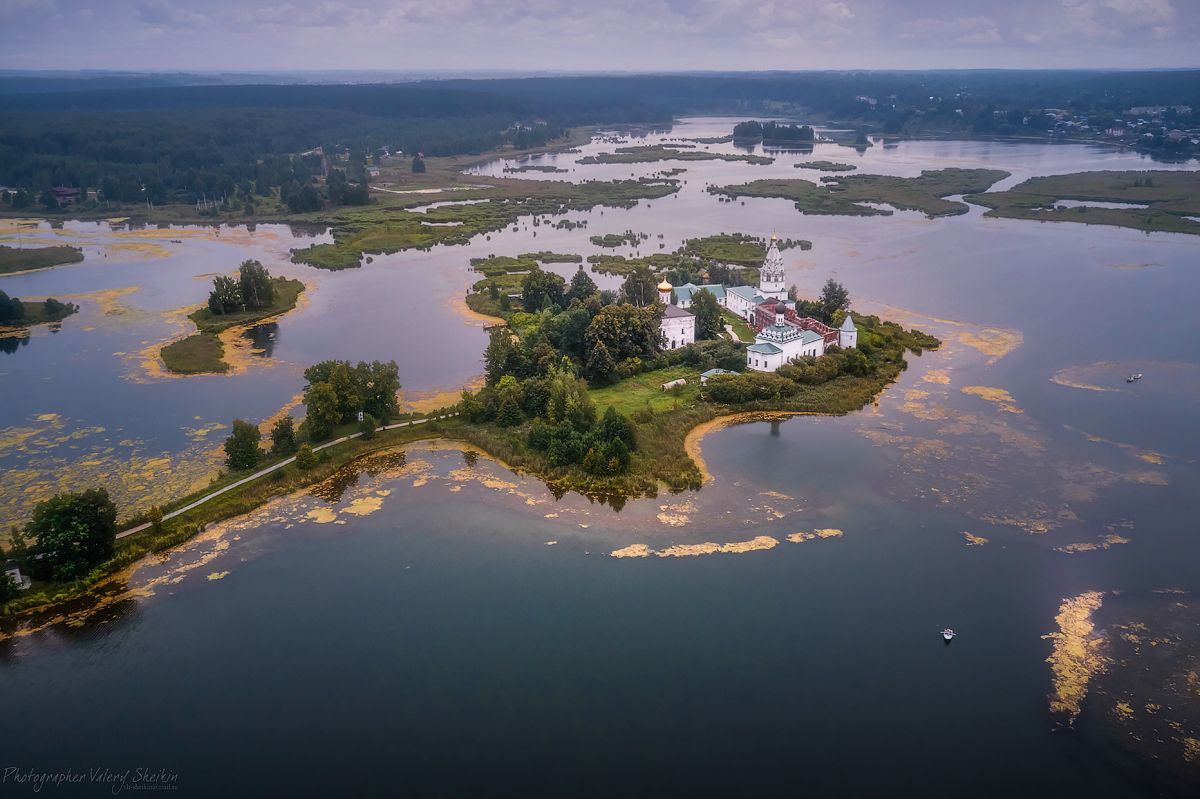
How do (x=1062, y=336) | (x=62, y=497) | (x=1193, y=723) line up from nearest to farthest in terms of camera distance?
(x=1193, y=723) < (x=62, y=497) < (x=1062, y=336)

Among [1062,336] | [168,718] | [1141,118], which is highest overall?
[1141,118]

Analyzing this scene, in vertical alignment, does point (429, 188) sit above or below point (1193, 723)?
above

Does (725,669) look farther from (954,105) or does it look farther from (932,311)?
(954,105)

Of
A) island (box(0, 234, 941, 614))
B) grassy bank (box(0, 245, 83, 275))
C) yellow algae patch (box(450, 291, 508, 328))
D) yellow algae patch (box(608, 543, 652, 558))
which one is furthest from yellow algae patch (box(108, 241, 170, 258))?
yellow algae patch (box(608, 543, 652, 558))

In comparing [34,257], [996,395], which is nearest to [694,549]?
[996,395]

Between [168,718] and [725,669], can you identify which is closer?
[168,718]

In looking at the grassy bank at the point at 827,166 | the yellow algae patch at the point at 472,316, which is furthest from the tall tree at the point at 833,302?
the grassy bank at the point at 827,166

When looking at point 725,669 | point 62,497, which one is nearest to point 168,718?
point 62,497

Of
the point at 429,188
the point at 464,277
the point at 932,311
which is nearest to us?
the point at 932,311

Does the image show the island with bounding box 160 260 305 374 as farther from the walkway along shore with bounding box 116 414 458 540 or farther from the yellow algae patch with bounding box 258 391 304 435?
the walkway along shore with bounding box 116 414 458 540
